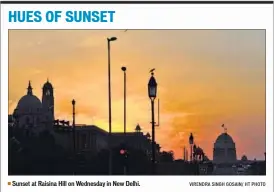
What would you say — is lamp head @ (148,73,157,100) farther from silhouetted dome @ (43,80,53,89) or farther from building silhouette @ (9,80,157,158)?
silhouetted dome @ (43,80,53,89)

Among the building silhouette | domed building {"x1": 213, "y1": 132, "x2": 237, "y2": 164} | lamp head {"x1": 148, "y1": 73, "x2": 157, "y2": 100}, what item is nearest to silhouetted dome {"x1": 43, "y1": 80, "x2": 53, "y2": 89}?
the building silhouette

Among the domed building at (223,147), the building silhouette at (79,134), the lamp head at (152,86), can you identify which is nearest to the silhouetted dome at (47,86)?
the building silhouette at (79,134)

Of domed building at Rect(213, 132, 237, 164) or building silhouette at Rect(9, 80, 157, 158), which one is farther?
building silhouette at Rect(9, 80, 157, 158)

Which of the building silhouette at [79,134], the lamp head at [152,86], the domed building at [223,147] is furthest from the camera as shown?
the building silhouette at [79,134]

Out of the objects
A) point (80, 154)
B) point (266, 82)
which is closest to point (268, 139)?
point (266, 82)

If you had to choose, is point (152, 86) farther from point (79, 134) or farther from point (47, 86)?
point (79, 134)

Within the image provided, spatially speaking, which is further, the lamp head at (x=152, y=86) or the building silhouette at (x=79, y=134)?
the building silhouette at (x=79, y=134)

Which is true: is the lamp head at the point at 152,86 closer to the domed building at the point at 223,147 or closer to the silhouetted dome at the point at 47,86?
the domed building at the point at 223,147

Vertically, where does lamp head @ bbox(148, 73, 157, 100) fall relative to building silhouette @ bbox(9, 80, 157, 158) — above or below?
above

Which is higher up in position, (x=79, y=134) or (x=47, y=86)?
(x=47, y=86)

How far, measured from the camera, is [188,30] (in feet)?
44.0

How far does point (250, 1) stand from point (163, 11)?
1.20 metres

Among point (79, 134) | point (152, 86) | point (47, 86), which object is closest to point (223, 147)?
point (79, 134)
